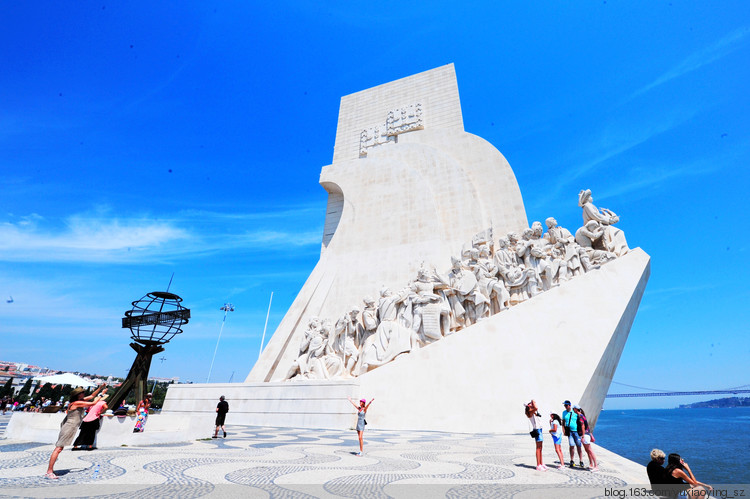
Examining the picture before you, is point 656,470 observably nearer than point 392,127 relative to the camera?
Yes

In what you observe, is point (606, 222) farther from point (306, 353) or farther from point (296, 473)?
point (296, 473)

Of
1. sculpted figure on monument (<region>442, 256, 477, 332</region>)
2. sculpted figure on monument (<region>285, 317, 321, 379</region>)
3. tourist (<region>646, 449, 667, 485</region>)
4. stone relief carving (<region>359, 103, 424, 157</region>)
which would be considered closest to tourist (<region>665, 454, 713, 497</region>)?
tourist (<region>646, 449, 667, 485</region>)

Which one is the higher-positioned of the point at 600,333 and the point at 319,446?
the point at 600,333

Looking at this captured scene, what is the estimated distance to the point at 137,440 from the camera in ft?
16.5

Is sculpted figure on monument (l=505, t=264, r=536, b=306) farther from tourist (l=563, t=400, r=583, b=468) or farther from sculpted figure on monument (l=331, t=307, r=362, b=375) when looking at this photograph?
tourist (l=563, t=400, r=583, b=468)

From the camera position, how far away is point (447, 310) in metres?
9.65

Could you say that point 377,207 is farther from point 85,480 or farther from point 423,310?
point 85,480

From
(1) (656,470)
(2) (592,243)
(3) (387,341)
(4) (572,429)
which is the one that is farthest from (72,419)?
(2) (592,243)

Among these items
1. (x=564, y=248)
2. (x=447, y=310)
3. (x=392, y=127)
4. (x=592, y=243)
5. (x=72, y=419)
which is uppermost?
(x=392, y=127)

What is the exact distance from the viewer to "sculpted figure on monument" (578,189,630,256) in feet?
30.2

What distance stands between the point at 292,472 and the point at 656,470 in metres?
2.64

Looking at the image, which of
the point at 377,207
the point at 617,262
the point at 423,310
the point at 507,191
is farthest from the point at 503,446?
the point at 377,207

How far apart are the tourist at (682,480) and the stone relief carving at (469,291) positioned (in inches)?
269

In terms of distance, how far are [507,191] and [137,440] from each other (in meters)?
11.5
